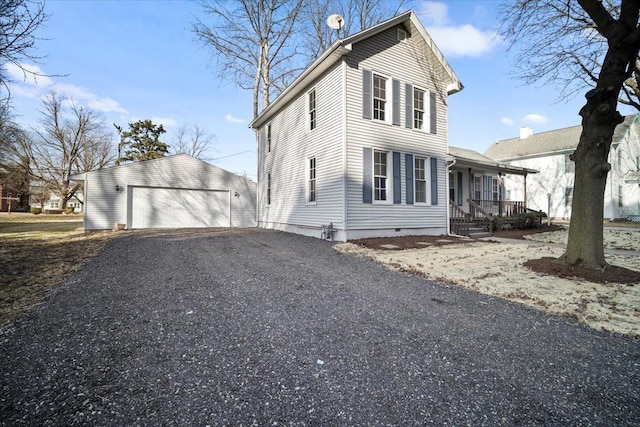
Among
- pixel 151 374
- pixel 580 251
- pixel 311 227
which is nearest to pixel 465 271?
pixel 580 251

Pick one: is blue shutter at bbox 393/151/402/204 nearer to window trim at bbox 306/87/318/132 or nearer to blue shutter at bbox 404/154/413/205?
blue shutter at bbox 404/154/413/205

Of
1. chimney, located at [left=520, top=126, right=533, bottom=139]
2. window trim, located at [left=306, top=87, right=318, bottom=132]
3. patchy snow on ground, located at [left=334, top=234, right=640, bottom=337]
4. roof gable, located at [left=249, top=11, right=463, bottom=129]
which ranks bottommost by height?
patchy snow on ground, located at [left=334, top=234, right=640, bottom=337]

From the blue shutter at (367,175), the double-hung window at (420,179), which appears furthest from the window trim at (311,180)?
the double-hung window at (420,179)

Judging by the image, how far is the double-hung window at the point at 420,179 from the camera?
10.8 metres

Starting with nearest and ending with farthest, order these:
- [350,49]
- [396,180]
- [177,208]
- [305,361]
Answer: [305,361] → [350,49] → [396,180] → [177,208]

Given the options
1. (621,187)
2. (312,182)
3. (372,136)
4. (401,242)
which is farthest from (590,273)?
(621,187)

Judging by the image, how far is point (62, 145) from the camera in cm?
3041

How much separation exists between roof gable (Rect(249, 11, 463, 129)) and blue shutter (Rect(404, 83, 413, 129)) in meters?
1.92

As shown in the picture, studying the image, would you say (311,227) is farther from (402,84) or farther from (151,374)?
(151,374)

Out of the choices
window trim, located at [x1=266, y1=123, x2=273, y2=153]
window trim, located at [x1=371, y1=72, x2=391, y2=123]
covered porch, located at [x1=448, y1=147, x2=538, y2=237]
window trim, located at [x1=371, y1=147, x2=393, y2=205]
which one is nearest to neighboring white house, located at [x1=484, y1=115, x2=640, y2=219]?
covered porch, located at [x1=448, y1=147, x2=538, y2=237]

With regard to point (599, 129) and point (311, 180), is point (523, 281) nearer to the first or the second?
point (599, 129)

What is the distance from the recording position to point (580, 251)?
5414mm

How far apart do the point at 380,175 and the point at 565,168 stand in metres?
19.5

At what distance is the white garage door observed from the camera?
14.6 m
